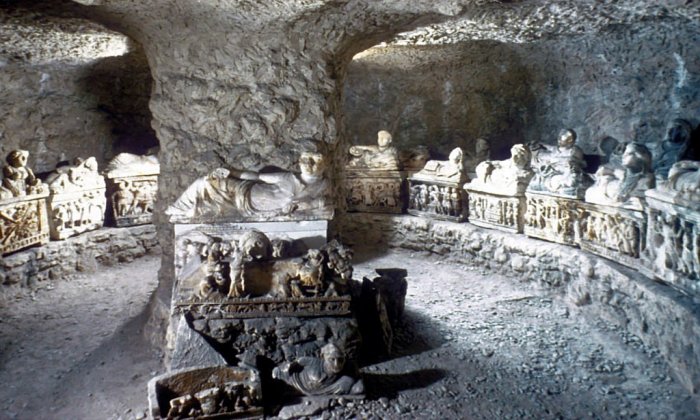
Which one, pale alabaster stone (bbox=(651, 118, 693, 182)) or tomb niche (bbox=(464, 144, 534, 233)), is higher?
pale alabaster stone (bbox=(651, 118, 693, 182))

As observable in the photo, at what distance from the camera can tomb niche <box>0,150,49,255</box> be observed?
20.2 feet

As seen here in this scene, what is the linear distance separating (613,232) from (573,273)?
598 mm

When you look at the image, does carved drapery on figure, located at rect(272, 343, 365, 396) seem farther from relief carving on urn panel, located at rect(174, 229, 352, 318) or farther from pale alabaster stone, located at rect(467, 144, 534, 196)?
pale alabaster stone, located at rect(467, 144, 534, 196)

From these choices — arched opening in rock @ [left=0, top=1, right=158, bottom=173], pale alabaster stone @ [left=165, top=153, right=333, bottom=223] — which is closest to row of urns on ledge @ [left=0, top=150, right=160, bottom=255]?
arched opening in rock @ [left=0, top=1, right=158, bottom=173]

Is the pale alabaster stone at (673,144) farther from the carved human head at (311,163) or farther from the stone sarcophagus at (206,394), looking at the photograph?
the stone sarcophagus at (206,394)

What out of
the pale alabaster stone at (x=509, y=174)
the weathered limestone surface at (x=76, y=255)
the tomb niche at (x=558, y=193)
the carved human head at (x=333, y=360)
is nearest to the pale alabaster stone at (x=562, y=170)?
the tomb niche at (x=558, y=193)

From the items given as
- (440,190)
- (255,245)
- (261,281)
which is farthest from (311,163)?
(440,190)

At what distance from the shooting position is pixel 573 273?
562 centimetres

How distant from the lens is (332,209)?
4941 mm

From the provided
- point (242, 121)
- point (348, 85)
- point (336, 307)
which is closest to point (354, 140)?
point (348, 85)

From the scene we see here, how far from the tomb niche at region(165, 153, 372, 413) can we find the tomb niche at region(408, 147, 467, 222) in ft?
9.45

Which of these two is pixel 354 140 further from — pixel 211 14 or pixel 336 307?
pixel 336 307

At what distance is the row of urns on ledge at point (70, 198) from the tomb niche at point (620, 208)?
17.7 feet

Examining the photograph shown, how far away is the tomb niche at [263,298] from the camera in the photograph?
392cm
